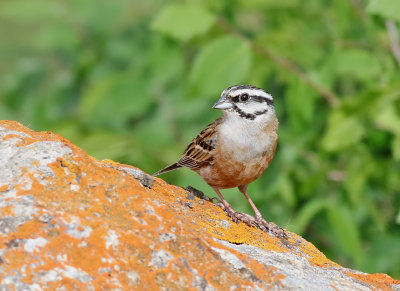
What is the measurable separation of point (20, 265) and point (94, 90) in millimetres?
5264

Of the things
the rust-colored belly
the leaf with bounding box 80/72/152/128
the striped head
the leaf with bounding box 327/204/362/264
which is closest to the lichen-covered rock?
the rust-colored belly

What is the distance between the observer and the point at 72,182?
12.2ft

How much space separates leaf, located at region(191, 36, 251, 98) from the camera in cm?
654

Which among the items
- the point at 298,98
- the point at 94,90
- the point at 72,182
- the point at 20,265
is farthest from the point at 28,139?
the point at 94,90

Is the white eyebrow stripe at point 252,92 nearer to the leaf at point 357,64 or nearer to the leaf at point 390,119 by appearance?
the leaf at point 390,119

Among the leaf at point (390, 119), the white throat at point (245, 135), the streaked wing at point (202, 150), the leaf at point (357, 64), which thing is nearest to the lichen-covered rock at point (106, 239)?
the white throat at point (245, 135)

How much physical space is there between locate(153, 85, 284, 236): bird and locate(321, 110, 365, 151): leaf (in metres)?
0.66

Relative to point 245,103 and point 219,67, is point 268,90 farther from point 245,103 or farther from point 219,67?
point 245,103

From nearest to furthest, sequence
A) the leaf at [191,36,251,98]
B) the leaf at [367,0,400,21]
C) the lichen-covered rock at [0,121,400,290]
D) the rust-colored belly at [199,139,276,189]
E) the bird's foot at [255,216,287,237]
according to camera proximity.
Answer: the lichen-covered rock at [0,121,400,290]
the bird's foot at [255,216,287,237]
the leaf at [367,0,400,21]
the rust-colored belly at [199,139,276,189]
the leaf at [191,36,251,98]

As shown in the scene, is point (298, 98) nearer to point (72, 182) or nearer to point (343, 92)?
point (343, 92)

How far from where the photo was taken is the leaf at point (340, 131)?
260 inches

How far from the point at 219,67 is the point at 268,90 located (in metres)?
1.91

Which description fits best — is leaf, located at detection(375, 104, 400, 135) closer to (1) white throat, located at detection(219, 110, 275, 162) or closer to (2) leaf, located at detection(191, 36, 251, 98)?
(1) white throat, located at detection(219, 110, 275, 162)

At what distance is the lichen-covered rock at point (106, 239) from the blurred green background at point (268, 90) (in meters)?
2.68
